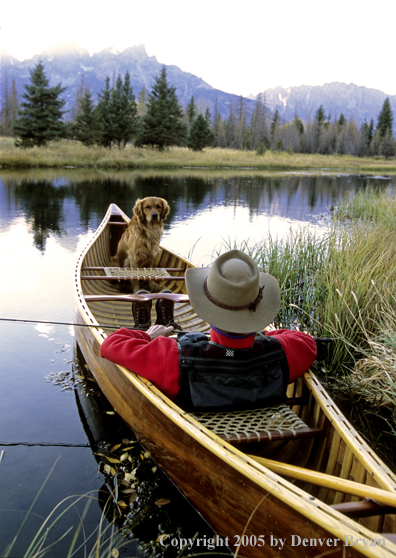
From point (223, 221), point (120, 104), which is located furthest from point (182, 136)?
point (223, 221)

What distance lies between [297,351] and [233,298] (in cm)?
73

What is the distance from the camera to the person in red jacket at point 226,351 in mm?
2516

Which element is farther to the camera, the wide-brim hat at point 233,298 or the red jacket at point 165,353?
the red jacket at point 165,353

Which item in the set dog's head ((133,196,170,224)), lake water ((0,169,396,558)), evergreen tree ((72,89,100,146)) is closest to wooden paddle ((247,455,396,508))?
lake water ((0,169,396,558))

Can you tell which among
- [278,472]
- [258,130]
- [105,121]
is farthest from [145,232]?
[258,130]

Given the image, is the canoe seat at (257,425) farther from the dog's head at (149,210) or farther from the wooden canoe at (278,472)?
the dog's head at (149,210)

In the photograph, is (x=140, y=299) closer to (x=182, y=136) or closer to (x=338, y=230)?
(x=338, y=230)

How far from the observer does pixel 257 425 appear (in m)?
2.77

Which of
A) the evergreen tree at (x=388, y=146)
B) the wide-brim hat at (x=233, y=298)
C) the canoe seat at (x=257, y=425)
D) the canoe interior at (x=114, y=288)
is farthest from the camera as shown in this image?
the evergreen tree at (x=388, y=146)

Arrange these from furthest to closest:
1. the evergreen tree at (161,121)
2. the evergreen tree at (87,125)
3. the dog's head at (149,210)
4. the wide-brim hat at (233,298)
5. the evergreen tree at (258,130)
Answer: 1. the evergreen tree at (258,130)
2. the evergreen tree at (161,121)
3. the evergreen tree at (87,125)
4. the dog's head at (149,210)
5. the wide-brim hat at (233,298)

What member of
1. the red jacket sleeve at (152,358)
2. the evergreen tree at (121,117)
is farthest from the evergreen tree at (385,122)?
the red jacket sleeve at (152,358)

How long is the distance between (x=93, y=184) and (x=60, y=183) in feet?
6.28

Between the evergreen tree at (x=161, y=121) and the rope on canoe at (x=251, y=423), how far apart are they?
44586mm

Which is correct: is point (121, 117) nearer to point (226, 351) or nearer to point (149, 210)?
point (149, 210)
